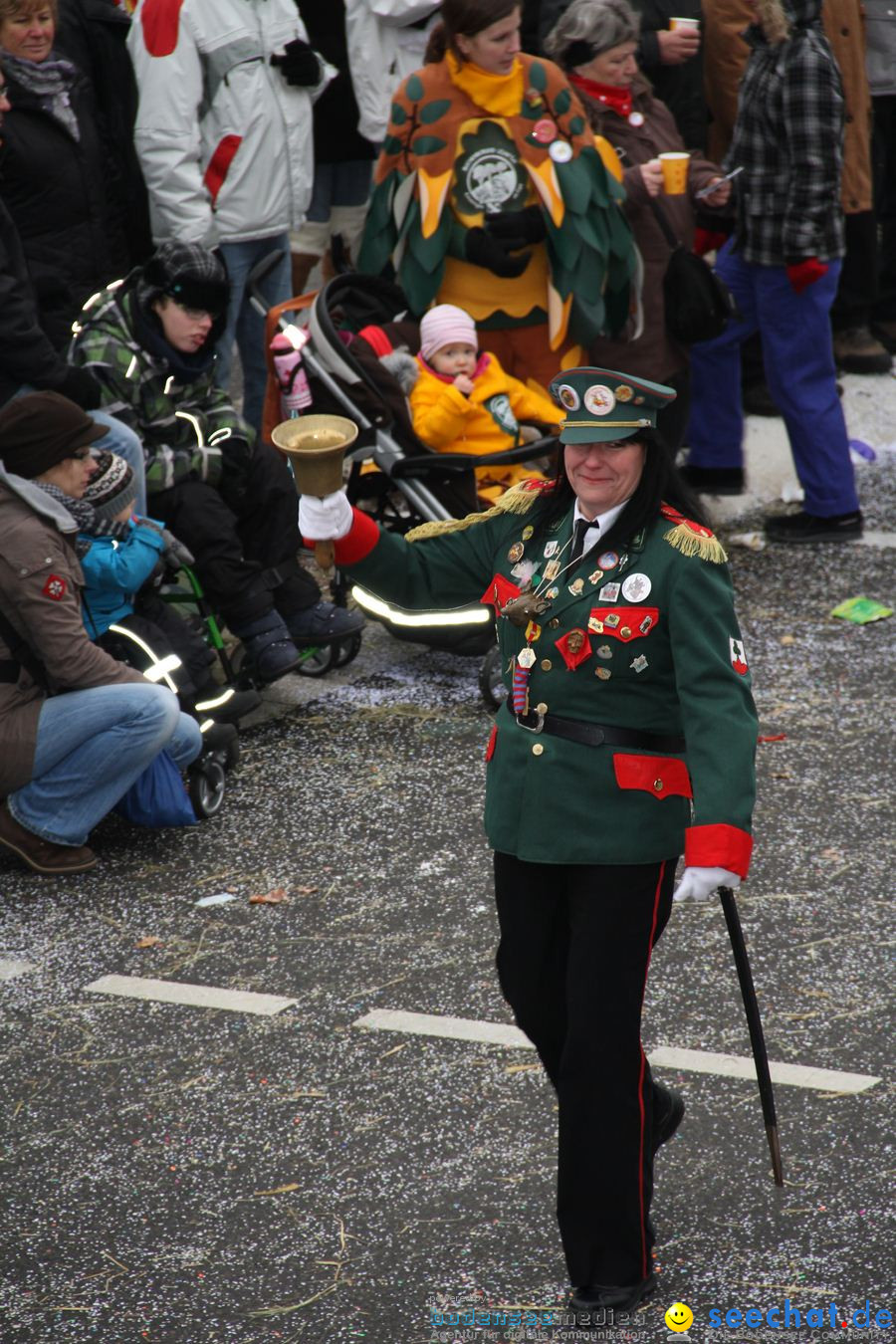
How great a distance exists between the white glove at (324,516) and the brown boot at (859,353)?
8.13 m

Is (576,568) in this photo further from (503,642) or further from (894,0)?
(894,0)

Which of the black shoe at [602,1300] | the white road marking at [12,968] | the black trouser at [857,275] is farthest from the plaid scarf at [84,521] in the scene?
the black trouser at [857,275]

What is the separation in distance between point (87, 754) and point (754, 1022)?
261 cm

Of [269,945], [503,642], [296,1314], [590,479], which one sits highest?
[590,479]

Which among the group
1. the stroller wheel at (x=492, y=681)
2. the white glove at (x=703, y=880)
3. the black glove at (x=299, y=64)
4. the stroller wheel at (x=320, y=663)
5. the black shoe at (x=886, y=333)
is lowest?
the black shoe at (x=886, y=333)

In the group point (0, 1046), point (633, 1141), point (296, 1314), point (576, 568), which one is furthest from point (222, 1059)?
point (576, 568)

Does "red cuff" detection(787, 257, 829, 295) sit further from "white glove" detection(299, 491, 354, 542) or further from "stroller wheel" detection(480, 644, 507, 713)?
"white glove" detection(299, 491, 354, 542)

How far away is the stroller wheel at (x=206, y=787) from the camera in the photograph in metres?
6.07

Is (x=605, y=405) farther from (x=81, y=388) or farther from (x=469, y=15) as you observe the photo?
(x=469, y=15)

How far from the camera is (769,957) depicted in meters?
5.13

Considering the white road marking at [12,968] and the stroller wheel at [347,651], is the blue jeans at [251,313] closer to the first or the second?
the stroller wheel at [347,651]

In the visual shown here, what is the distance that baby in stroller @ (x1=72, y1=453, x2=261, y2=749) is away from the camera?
5930mm

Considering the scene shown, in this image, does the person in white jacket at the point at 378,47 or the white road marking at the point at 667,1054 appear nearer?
the white road marking at the point at 667,1054

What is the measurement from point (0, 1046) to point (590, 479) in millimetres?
2327
